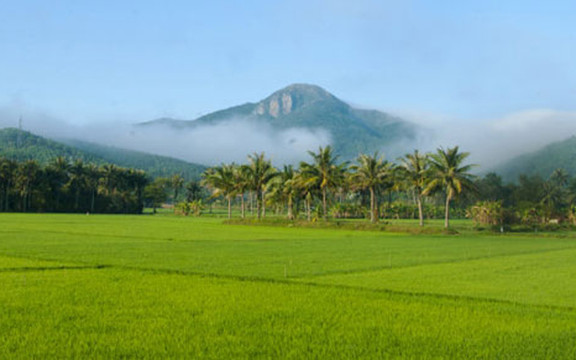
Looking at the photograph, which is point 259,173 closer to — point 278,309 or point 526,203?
point 526,203

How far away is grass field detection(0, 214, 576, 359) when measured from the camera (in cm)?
977

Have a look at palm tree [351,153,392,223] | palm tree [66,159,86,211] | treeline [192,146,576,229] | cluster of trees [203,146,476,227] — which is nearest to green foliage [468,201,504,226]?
treeline [192,146,576,229]

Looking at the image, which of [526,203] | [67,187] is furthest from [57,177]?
[526,203]

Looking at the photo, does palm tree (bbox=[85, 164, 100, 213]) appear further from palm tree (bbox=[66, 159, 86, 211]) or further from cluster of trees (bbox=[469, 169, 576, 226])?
cluster of trees (bbox=[469, 169, 576, 226])

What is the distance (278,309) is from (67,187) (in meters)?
117

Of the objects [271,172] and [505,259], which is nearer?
[505,259]

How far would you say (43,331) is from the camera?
10516 millimetres

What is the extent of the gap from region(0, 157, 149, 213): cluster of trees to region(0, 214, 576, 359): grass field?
95828mm

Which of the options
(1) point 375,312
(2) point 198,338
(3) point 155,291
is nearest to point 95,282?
(3) point 155,291

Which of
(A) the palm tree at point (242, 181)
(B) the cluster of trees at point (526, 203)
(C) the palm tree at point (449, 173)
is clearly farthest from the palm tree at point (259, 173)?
(B) the cluster of trees at point (526, 203)

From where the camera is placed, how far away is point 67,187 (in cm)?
12000

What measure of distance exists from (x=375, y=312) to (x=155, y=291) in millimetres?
6143

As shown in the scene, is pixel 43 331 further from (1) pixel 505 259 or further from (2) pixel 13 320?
(1) pixel 505 259

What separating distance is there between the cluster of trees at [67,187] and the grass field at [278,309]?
95.8 meters
